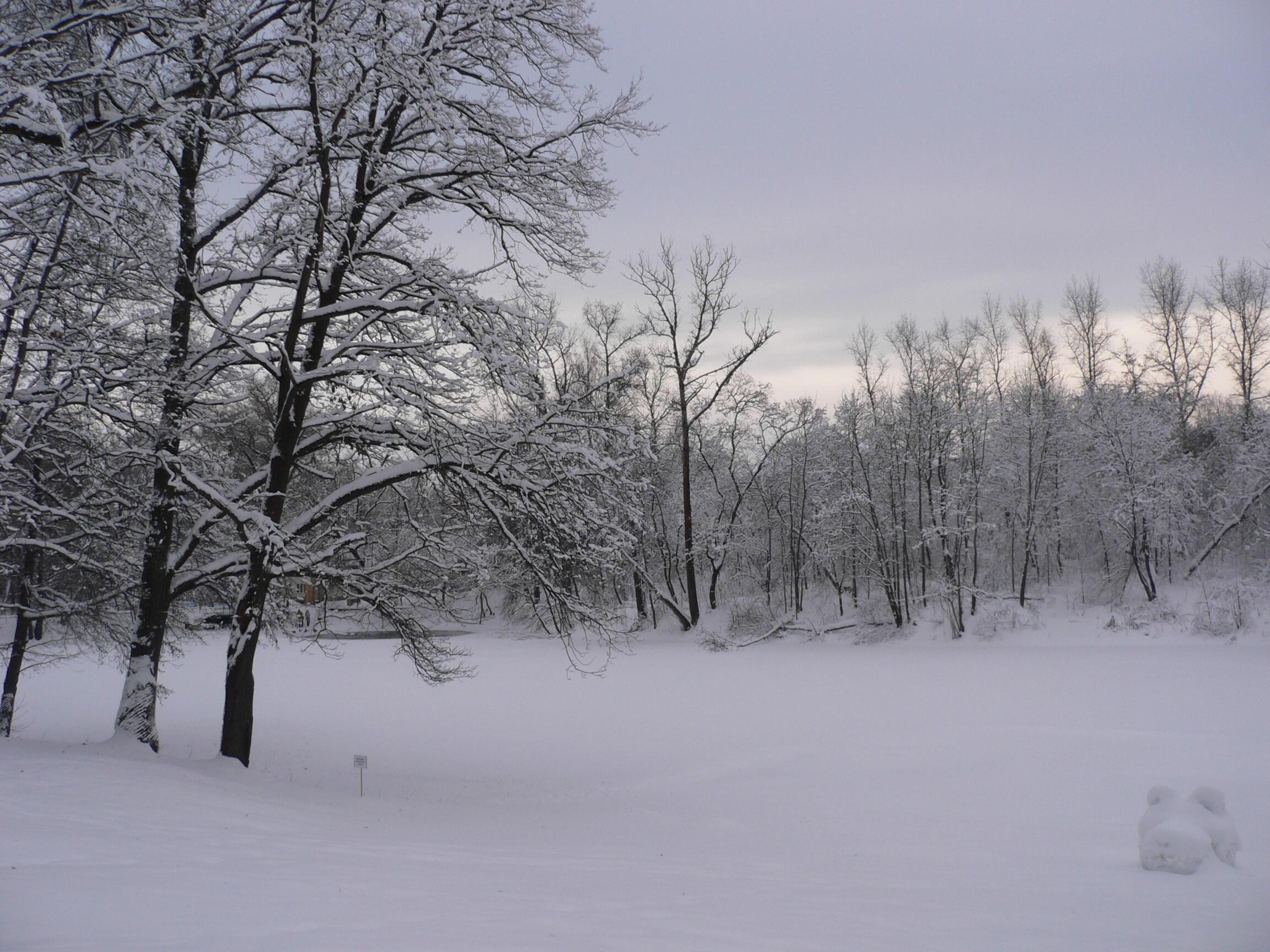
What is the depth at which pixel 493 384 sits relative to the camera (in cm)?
923

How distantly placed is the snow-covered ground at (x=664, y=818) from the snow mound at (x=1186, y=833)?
19cm

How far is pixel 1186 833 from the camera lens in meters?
7.24

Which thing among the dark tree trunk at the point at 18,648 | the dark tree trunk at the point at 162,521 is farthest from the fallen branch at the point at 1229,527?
the dark tree trunk at the point at 18,648

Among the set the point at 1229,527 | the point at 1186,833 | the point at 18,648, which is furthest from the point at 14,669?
the point at 1229,527

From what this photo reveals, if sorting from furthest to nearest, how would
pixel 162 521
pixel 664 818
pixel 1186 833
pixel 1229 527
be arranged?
pixel 1229 527 → pixel 162 521 → pixel 664 818 → pixel 1186 833

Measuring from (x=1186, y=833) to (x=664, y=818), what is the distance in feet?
17.5

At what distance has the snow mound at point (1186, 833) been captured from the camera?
7211 mm

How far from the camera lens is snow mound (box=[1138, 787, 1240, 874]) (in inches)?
284

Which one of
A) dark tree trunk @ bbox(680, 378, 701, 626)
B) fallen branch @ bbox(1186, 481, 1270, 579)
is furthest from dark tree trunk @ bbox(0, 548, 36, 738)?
fallen branch @ bbox(1186, 481, 1270, 579)

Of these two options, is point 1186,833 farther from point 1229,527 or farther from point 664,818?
point 1229,527

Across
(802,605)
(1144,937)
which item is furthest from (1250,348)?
(1144,937)

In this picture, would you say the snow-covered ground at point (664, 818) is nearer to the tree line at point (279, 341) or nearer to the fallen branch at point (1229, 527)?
the tree line at point (279, 341)

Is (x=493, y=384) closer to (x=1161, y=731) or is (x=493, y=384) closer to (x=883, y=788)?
(x=883, y=788)

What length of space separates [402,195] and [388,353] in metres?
1.95
